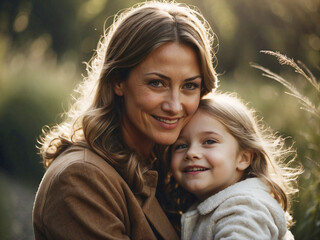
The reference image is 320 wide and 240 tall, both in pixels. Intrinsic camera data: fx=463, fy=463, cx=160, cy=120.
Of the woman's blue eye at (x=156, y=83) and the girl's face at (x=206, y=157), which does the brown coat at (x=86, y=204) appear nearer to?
the girl's face at (x=206, y=157)

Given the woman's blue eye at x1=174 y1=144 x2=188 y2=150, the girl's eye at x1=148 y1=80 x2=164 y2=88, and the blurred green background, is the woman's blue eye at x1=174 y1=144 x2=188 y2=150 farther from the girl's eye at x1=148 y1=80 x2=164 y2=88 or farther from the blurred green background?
the blurred green background

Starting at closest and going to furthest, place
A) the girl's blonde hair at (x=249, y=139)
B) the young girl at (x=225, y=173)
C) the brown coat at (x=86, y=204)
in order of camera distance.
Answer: the brown coat at (x=86, y=204), the young girl at (x=225, y=173), the girl's blonde hair at (x=249, y=139)

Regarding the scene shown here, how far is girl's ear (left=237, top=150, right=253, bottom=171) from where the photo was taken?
2901mm

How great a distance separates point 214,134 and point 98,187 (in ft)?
2.88

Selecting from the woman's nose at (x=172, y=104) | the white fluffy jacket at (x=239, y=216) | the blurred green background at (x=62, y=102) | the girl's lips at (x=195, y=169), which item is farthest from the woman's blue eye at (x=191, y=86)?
the blurred green background at (x=62, y=102)

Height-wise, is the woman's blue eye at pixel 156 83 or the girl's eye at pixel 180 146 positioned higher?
the woman's blue eye at pixel 156 83

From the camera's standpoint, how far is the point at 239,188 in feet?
8.64

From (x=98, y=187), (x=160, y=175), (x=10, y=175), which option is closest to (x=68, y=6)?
(x=10, y=175)

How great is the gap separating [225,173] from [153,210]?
48 cm

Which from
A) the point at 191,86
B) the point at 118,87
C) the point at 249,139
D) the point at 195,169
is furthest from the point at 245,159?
the point at 118,87

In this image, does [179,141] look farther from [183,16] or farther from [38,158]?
[38,158]

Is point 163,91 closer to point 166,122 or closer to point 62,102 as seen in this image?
point 166,122

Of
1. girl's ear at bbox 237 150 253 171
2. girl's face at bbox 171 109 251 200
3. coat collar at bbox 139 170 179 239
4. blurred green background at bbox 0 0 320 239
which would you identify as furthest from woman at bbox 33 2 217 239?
blurred green background at bbox 0 0 320 239

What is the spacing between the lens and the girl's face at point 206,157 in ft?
9.00
